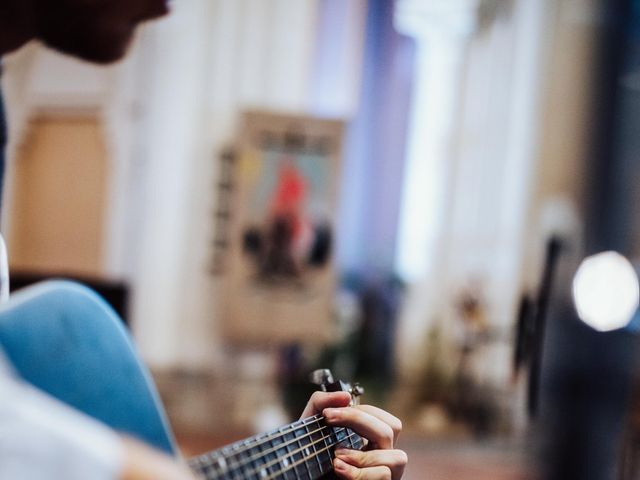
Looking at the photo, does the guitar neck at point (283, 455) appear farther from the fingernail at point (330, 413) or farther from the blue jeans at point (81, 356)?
the blue jeans at point (81, 356)

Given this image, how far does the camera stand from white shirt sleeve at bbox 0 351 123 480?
42 centimetres

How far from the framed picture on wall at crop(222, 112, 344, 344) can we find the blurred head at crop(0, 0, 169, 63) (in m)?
3.33

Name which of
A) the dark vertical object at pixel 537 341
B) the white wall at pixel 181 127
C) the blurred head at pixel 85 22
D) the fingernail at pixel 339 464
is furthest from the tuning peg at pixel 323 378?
the white wall at pixel 181 127

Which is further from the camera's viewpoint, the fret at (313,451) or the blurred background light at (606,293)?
the blurred background light at (606,293)

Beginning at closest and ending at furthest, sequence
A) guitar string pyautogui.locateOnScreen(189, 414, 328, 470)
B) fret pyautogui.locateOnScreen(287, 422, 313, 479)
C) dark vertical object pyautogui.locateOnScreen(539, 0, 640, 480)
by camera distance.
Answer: guitar string pyautogui.locateOnScreen(189, 414, 328, 470) < fret pyautogui.locateOnScreen(287, 422, 313, 479) < dark vertical object pyautogui.locateOnScreen(539, 0, 640, 480)

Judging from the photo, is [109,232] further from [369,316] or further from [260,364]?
[369,316]

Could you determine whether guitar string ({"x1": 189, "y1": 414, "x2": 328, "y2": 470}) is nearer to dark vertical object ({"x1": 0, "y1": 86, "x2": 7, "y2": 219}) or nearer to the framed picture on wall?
dark vertical object ({"x1": 0, "y1": 86, "x2": 7, "y2": 219})

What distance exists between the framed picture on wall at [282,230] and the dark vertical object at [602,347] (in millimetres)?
1589

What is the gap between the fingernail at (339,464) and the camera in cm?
82

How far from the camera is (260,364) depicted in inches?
202

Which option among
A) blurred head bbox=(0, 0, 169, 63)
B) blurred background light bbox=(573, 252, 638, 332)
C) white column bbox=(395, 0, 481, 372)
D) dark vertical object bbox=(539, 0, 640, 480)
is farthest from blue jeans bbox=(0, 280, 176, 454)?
white column bbox=(395, 0, 481, 372)

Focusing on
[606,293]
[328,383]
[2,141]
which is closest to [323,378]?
[328,383]

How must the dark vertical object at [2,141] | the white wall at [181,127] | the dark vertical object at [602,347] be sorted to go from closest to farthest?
the dark vertical object at [2,141] → the dark vertical object at [602,347] → the white wall at [181,127]

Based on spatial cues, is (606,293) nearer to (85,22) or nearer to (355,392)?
(355,392)
